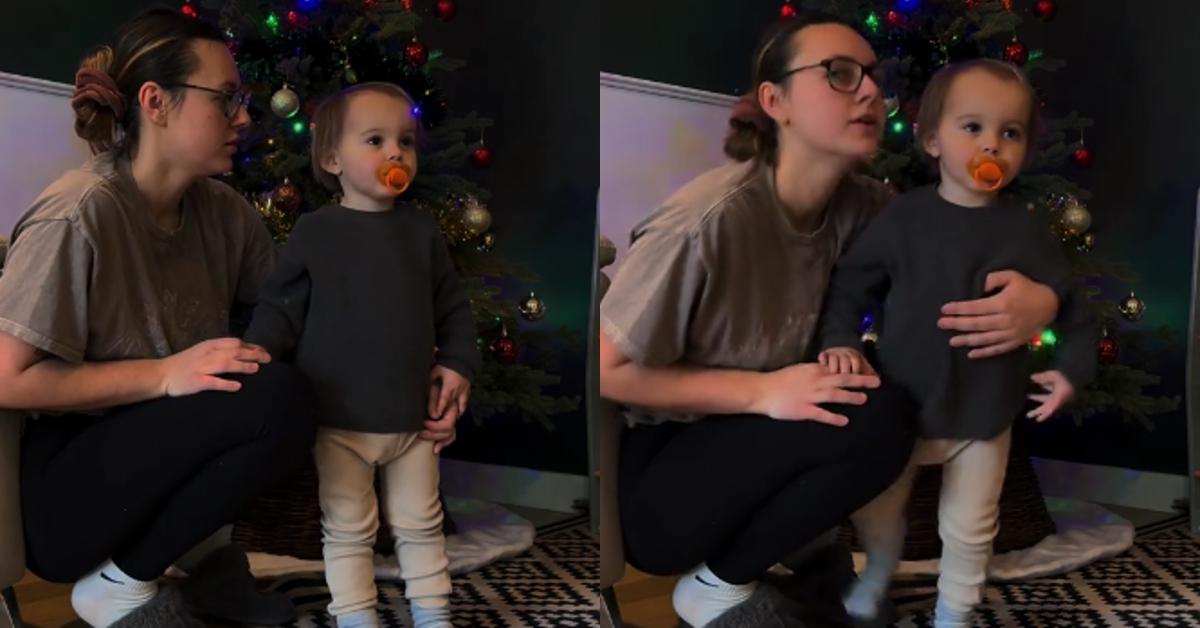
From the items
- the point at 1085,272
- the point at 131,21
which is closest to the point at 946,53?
the point at 1085,272

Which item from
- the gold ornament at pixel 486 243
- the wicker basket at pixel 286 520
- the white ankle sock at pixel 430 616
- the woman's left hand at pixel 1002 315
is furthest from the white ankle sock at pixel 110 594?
the woman's left hand at pixel 1002 315

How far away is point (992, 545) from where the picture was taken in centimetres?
98

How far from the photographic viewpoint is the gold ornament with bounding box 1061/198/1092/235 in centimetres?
99

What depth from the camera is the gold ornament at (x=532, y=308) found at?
132cm

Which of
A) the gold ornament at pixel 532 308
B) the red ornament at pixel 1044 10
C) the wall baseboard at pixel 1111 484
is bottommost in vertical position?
the wall baseboard at pixel 1111 484

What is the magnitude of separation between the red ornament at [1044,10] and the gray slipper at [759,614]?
619 millimetres

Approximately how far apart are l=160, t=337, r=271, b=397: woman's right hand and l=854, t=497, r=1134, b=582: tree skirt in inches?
28.9

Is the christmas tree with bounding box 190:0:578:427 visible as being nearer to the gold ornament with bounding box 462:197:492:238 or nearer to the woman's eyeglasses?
the gold ornament with bounding box 462:197:492:238

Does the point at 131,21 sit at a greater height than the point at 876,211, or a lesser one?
greater

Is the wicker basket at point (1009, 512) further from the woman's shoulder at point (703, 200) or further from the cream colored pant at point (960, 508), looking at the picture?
the woman's shoulder at point (703, 200)

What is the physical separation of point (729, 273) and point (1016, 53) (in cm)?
34

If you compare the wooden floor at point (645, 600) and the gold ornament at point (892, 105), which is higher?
the gold ornament at point (892, 105)

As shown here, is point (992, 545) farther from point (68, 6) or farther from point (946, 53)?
point (68, 6)

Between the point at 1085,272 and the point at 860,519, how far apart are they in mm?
325
